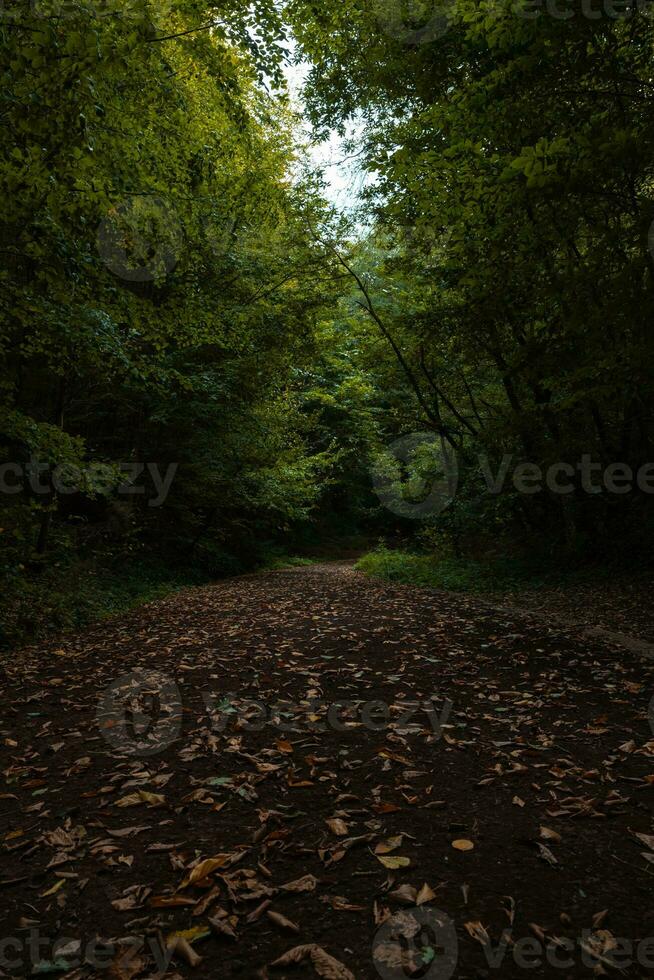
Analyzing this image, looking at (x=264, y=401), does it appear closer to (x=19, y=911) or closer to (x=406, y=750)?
(x=406, y=750)

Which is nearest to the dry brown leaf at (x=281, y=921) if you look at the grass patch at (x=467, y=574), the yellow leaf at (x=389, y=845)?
the yellow leaf at (x=389, y=845)

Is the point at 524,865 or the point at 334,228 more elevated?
the point at 334,228

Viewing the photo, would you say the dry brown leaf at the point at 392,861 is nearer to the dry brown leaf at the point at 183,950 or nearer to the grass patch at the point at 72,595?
the dry brown leaf at the point at 183,950

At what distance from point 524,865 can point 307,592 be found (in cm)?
837

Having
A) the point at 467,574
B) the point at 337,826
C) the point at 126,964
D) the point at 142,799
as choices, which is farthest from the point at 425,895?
the point at 467,574

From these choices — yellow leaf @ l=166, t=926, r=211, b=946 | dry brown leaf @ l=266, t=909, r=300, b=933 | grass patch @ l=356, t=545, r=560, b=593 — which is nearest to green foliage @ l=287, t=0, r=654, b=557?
grass patch @ l=356, t=545, r=560, b=593

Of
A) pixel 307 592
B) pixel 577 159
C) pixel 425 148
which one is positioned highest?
pixel 425 148

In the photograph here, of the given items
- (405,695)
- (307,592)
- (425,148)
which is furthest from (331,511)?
(405,695)

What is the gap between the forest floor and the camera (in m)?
1.93

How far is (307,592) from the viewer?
34.7ft

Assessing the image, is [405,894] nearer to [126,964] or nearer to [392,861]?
[392,861]

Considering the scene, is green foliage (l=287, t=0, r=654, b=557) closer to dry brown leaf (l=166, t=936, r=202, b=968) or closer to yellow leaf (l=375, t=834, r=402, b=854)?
yellow leaf (l=375, t=834, r=402, b=854)

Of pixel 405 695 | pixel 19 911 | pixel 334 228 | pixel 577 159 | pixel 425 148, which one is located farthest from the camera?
pixel 334 228

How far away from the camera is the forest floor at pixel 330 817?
1.93 m
